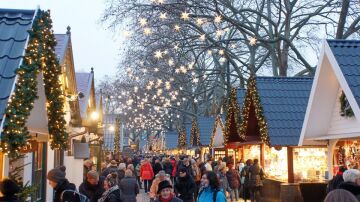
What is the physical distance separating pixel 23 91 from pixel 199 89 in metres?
39.0

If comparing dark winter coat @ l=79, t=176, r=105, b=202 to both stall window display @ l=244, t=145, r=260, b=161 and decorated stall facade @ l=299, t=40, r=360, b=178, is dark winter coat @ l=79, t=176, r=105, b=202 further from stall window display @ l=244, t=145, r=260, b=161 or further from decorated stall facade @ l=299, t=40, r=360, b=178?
stall window display @ l=244, t=145, r=260, b=161

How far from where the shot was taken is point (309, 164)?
1773cm

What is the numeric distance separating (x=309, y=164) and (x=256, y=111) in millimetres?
2594

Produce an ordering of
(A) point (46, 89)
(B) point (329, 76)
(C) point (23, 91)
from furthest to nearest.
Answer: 1. (B) point (329, 76)
2. (A) point (46, 89)
3. (C) point (23, 91)

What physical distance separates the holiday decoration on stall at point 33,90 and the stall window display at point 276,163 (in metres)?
10.8

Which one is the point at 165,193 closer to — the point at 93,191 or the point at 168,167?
the point at 93,191

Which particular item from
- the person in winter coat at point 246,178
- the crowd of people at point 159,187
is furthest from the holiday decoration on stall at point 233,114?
the crowd of people at point 159,187

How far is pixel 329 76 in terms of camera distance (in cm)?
1278

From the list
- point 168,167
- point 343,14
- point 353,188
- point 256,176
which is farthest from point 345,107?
point 168,167

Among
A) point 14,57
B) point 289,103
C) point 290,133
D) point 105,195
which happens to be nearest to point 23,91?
point 14,57

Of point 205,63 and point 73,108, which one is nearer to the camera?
point 73,108

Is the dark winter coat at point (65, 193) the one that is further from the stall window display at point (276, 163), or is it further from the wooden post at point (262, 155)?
the wooden post at point (262, 155)

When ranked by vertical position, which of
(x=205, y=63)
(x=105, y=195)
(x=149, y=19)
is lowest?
(x=105, y=195)

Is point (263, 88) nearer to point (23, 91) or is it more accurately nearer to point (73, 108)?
point (73, 108)
